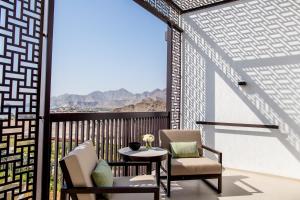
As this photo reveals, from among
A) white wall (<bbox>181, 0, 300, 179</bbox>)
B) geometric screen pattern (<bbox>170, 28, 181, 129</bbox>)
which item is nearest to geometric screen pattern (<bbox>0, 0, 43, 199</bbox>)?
geometric screen pattern (<bbox>170, 28, 181, 129</bbox>)

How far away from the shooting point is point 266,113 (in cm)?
481

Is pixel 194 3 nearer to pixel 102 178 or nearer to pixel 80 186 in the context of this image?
pixel 102 178

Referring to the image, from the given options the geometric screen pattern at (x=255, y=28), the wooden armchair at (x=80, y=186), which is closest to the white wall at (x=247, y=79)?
the geometric screen pattern at (x=255, y=28)

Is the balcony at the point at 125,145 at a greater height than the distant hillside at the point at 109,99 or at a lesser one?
lesser

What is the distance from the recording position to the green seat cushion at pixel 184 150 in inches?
156

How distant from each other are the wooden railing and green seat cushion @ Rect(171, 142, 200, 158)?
679 mm

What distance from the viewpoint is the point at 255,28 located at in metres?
4.96

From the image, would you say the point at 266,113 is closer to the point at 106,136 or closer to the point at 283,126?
the point at 283,126

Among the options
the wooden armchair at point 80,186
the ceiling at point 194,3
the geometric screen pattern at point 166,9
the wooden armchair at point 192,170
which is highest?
the ceiling at point 194,3

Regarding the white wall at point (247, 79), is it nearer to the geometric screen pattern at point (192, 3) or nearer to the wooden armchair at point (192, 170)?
the geometric screen pattern at point (192, 3)

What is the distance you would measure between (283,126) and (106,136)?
3.24 meters

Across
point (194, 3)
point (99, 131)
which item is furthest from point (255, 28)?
point (99, 131)

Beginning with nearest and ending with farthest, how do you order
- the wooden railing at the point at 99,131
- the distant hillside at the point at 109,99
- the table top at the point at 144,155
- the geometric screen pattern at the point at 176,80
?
the wooden railing at the point at 99,131
the table top at the point at 144,155
the distant hillside at the point at 109,99
the geometric screen pattern at the point at 176,80

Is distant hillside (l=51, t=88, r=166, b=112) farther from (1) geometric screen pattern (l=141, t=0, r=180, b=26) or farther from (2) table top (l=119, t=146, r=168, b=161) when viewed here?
(1) geometric screen pattern (l=141, t=0, r=180, b=26)
